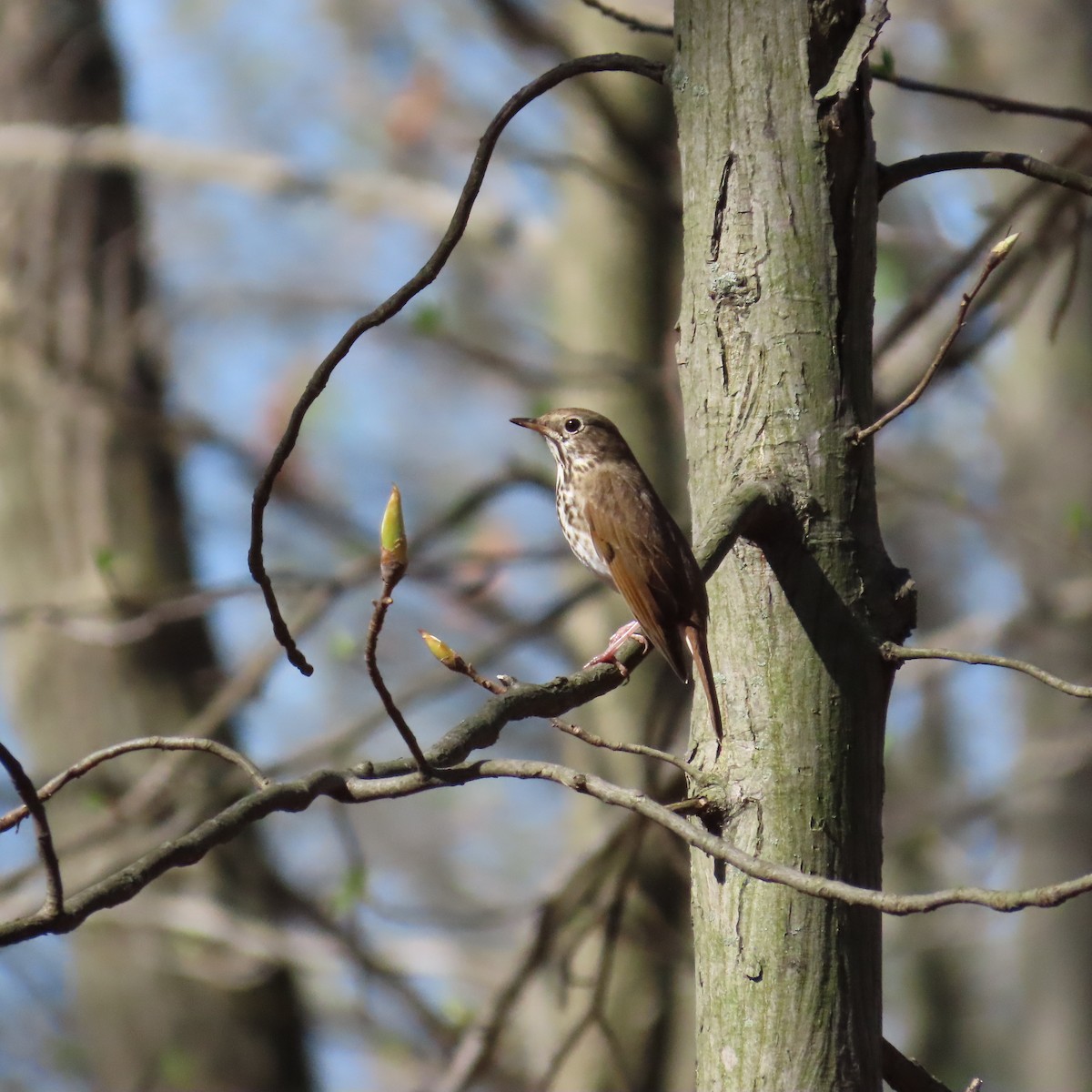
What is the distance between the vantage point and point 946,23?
859cm

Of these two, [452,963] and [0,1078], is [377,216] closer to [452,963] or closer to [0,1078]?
[452,963]

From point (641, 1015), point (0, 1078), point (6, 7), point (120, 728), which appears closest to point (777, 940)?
point (641, 1015)

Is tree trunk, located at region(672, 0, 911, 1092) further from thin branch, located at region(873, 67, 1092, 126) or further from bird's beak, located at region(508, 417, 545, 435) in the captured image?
bird's beak, located at region(508, 417, 545, 435)

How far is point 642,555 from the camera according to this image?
3.01 m

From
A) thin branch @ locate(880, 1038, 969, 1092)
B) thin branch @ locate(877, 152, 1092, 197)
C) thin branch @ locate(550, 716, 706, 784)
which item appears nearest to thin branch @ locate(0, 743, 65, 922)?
thin branch @ locate(550, 716, 706, 784)

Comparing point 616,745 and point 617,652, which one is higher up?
point 617,652

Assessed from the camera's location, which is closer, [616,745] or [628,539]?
[616,745]

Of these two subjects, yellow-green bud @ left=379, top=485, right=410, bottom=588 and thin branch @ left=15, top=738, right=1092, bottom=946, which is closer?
thin branch @ left=15, top=738, right=1092, bottom=946

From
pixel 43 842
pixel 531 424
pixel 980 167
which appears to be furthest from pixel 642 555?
pixel 43 842

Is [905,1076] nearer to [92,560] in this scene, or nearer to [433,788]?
[433,788]

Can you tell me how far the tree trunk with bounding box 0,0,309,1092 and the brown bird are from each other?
9.55 feet

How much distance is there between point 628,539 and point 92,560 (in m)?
3.70

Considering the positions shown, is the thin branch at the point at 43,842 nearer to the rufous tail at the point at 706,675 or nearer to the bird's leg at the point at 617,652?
the bird's leg at the point at 617,652

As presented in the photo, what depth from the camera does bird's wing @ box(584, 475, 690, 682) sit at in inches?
102
